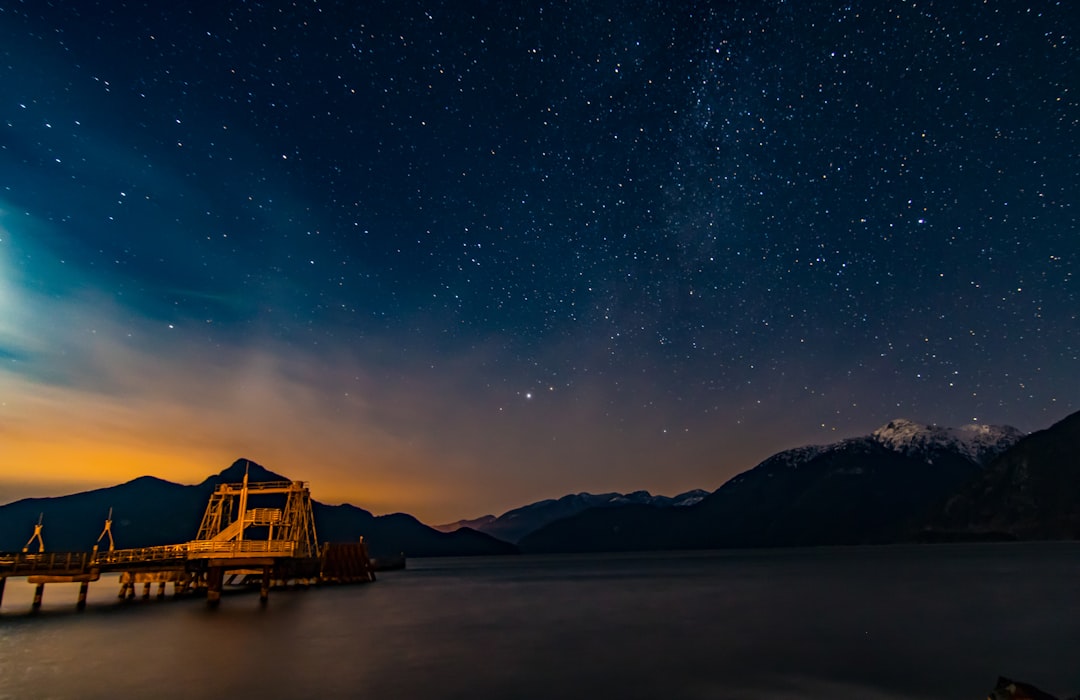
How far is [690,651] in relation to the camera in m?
35.7

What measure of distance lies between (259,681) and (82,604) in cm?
4147

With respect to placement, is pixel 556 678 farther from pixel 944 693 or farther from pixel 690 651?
pixel 944 693

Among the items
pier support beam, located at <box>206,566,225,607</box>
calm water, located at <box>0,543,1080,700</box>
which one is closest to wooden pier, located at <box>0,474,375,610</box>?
pier support beam, located at <box>206,566,225,607</box>

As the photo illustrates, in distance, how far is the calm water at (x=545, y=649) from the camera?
26781 mm

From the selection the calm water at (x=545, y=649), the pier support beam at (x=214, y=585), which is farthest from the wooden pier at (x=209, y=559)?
the calm water at (x=545, y=649)

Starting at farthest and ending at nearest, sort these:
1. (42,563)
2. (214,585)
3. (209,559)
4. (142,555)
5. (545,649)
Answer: (214,585)
(209,559)
(142,555)
(42,563)
(545,649)

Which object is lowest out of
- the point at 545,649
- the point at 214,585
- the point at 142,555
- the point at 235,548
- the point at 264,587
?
the point at 545,649

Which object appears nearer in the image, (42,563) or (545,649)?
(545,649)

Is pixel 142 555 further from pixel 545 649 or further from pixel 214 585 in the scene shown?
pixel 545 649

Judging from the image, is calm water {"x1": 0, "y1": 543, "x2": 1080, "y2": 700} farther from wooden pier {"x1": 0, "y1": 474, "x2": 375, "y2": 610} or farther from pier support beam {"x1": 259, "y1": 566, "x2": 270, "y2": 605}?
wooden pier {"x1": 0, "y1": 474, "x2": 375, "y2": 610}

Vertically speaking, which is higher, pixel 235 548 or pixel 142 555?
pixel 142 555

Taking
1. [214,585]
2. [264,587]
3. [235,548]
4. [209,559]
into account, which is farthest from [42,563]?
[264,587]

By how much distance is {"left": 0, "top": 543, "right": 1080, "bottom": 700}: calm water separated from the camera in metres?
26.8

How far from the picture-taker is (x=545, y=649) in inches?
1457
